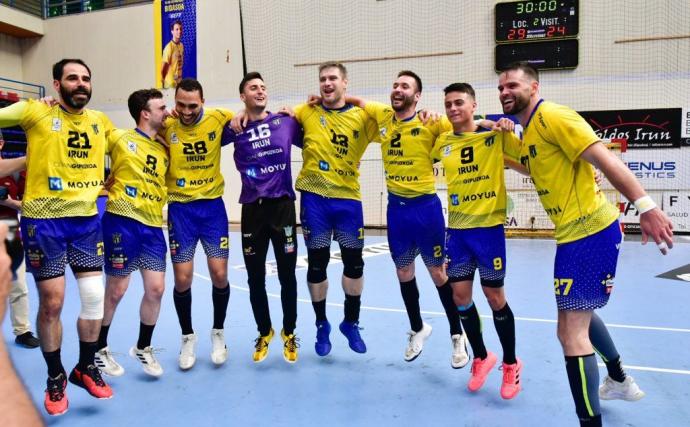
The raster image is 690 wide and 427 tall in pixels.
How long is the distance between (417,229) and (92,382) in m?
2.72

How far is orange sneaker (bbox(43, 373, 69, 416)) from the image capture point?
11.5 ft

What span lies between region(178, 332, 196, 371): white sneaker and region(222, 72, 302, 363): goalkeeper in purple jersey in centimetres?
54

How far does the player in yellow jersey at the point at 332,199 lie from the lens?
4.57 metres

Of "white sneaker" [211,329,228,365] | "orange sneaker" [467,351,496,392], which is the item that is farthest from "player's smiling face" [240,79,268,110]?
"orange sneaker" [467,351,496,392]

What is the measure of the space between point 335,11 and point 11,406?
14.6 m

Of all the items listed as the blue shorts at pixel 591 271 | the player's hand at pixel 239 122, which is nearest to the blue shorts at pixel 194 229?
the player's hand at pixel 239 122


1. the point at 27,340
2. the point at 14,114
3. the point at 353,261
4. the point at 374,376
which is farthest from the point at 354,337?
the point at 27,340

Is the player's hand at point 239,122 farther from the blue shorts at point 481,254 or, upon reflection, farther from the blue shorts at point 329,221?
the blue shorts at point 481,254

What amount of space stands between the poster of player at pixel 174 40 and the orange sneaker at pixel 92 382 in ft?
42.5

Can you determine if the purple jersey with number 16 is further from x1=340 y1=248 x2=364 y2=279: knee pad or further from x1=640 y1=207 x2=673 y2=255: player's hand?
x1=640 y1=207 x2=673 y2=255: player's hand

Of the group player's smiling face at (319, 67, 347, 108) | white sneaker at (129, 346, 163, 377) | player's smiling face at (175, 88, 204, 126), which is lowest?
white sneaker at (129, 346, 163, 377)

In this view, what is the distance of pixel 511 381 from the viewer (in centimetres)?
371

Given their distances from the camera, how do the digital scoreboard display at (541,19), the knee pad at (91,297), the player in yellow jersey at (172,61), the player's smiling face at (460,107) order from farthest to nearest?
the player in yellow jersey at (172,61), the digital scoreboard display at (541,19), the player's smiling face at (460,107), the knee pad at (91,297)

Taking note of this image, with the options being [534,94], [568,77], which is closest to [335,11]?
[568,77]
